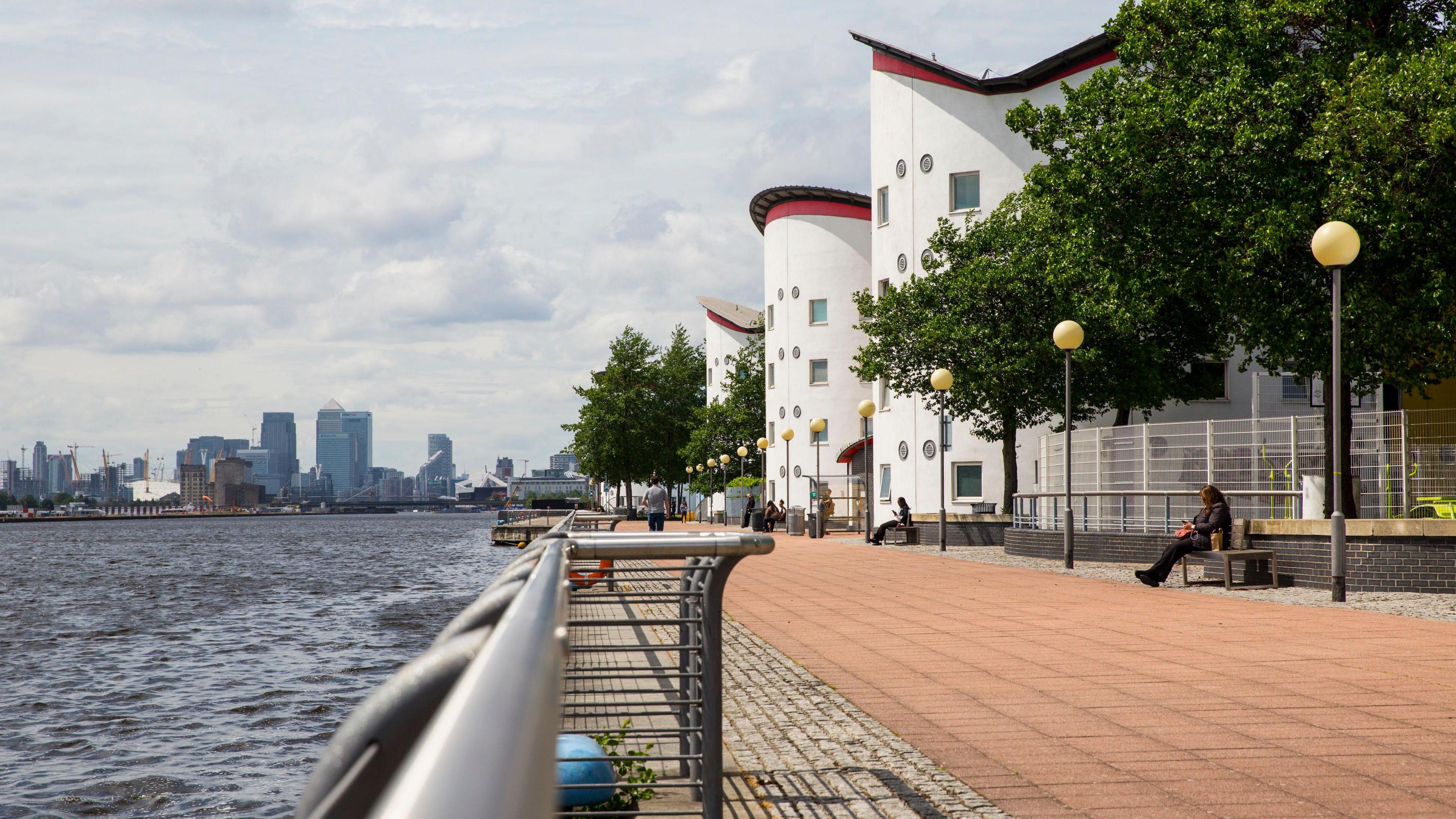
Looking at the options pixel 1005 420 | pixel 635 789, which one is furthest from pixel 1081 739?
pixel 1005 420

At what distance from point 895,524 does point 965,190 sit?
15.2m

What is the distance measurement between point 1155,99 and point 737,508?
2020 inches

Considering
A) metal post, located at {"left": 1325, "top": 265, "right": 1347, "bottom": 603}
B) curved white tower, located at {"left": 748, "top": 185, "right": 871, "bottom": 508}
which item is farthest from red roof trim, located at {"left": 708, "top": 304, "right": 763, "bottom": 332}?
metal post, located at {"left": 1325, "top": 265, "right": 1347, "bottom": 603}

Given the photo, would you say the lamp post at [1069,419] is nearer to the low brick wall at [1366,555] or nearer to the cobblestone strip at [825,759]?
the low brick wall at [1366,555]

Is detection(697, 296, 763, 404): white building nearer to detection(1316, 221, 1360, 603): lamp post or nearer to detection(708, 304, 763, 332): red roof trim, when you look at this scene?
detection(708, 304, 763, 332): red roof trim

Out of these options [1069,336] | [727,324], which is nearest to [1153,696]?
[1069,336]

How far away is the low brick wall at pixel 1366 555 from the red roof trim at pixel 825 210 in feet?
160

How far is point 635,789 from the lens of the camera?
18.4ft

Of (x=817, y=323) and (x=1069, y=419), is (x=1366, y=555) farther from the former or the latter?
(x=817, y=323)

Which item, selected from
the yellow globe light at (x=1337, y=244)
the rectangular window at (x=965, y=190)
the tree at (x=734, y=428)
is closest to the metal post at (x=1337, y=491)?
the yellow globe light at (x=1337, y=244)

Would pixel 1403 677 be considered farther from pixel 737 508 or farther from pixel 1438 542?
pixel 737 508

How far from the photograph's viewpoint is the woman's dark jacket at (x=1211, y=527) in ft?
55.6

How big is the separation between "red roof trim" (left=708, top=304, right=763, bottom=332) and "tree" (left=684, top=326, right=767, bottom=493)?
5829 millimetres

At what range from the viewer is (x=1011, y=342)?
33094mm
